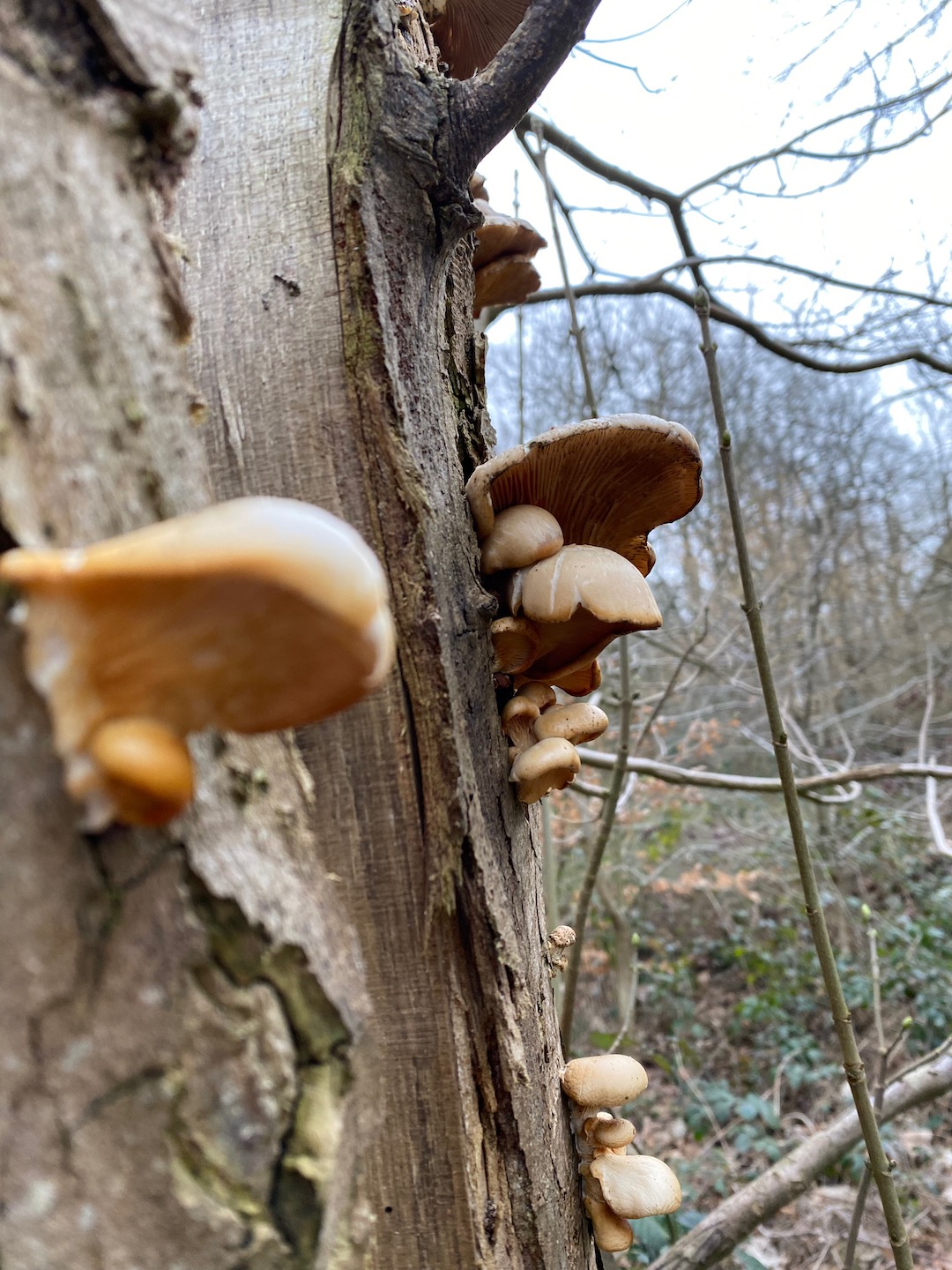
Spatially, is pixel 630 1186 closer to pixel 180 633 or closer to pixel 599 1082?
pixel 599 1082

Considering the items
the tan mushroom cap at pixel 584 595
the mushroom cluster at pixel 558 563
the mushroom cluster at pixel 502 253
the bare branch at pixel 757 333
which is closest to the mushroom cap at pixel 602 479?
the mushroom cluster at pixel 558 563

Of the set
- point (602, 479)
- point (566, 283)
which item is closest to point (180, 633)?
point (602, 479)

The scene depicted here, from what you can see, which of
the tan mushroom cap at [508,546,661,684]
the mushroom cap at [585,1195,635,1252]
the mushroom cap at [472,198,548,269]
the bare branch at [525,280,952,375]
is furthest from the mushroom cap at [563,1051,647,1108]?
the bare branch at [525,280,952,375]

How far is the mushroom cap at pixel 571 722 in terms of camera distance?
1281 millimetres

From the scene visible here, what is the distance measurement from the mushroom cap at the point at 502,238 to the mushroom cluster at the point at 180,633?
54.2 inches

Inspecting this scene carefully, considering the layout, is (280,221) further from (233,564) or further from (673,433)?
(233,564)

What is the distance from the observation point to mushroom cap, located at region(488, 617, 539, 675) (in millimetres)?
1225

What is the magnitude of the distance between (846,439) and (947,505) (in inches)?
50.1

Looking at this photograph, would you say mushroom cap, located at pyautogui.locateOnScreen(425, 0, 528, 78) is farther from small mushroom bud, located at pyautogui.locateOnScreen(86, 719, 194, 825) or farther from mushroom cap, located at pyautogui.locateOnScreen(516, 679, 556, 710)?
small mushroom bud, located at pyautogui.locateOnScreen(86, 719, 194, 825)

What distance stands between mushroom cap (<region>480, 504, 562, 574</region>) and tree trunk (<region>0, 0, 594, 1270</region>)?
52mm

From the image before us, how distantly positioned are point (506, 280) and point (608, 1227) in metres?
1.83

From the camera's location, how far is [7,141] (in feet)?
1.94

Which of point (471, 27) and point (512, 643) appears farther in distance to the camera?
point (471, 27)

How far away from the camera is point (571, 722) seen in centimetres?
129
